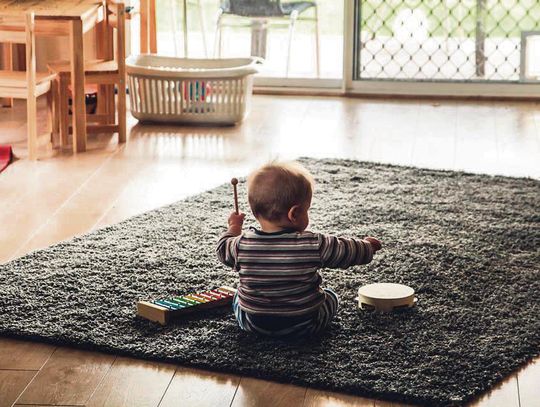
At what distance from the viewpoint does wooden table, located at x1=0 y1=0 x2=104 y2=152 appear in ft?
13.6

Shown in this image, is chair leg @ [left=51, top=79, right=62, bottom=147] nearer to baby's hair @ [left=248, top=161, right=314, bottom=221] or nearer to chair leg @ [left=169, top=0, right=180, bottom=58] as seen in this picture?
chair leg @ [left=169, top=0, right=180, bottom=58]

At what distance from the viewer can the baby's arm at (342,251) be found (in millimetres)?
2295

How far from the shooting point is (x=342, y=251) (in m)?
2.30

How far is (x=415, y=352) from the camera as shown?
224cm

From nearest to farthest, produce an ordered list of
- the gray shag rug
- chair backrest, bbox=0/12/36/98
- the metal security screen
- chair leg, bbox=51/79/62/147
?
the gray shag rug, chair backrest, bbox=0/12/36/98, chair leg, bbox=51/79/62/147, the metal security screen

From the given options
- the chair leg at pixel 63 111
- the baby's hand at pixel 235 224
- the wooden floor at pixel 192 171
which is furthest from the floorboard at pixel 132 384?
the chair leg at pixel 63 111

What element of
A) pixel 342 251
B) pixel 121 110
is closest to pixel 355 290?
pixel 342 251

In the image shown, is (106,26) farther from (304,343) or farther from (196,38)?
(304,343)

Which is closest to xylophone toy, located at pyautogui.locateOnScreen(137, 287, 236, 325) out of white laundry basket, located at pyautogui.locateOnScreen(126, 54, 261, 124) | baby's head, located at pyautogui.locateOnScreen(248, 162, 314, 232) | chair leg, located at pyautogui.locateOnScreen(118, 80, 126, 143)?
baby's head, located at pyautogui.locateOnScreen(248, 162, 314, 232)

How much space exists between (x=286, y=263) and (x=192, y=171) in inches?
69.3

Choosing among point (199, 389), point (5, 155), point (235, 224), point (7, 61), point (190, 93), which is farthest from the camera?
point (7, 61)

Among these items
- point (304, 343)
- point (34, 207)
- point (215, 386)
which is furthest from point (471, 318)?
point (34, 207)

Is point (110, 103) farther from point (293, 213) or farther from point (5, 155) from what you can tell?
point (293, 213)

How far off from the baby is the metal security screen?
342 centimetres
